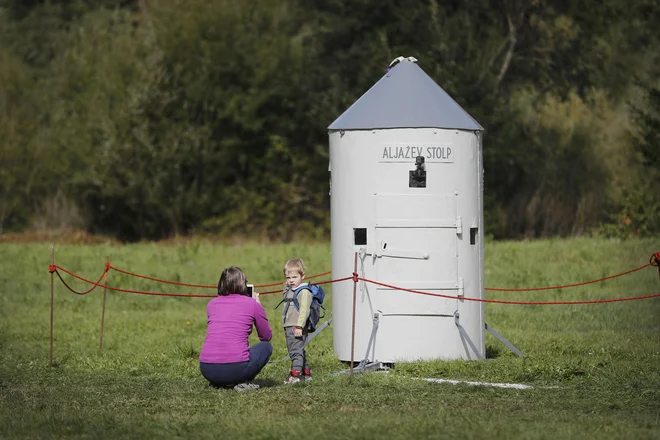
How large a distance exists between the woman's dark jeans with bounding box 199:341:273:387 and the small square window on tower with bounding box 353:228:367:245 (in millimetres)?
1969

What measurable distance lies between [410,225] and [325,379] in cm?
190

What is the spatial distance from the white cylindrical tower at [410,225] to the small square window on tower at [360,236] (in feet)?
0.04

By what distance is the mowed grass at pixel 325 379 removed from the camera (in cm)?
939

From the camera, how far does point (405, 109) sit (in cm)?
1313

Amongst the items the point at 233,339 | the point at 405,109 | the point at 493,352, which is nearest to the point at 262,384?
the point at 233,339

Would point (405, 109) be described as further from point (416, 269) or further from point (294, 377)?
point (294, 377)

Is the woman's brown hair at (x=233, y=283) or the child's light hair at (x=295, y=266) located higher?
the child's light hair at (x=295, y=266)

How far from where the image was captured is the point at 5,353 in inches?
610

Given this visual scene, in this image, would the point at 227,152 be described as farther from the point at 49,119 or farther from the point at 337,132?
the point at 337,132

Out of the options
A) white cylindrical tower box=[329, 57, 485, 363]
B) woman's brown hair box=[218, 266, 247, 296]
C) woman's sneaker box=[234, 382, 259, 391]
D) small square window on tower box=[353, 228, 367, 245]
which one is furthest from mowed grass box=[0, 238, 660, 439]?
small square window on tower box=[353, 228, 367, 245]

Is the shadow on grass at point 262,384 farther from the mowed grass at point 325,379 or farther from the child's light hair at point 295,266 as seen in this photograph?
the child's light hair at point 295,266

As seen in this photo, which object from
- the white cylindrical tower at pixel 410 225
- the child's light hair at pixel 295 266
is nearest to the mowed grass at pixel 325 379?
the white cylindrical tower at pixel 410 225

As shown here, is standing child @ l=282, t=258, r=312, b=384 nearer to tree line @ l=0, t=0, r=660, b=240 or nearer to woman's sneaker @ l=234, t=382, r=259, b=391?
woman's sneaker @ l=234, t=382, r=259, b=391

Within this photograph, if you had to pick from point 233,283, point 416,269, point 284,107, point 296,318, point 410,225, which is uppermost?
point 284,107
